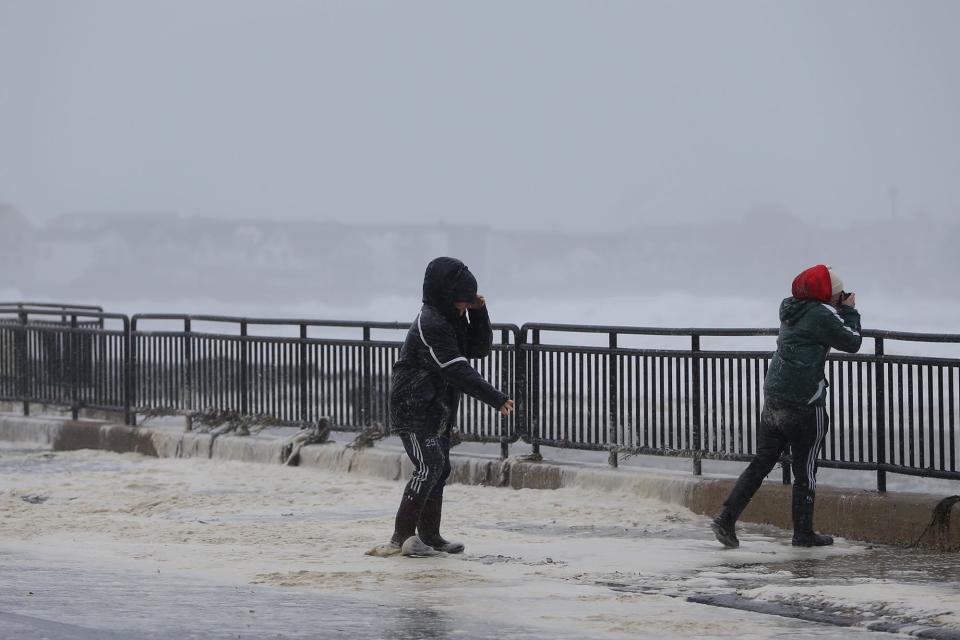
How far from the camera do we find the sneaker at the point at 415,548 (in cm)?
999

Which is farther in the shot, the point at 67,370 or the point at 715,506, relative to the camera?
the point at 67,370

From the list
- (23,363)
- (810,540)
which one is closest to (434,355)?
(810,540)

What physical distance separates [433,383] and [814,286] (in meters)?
2.47

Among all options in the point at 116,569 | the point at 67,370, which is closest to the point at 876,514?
the point at 116,569

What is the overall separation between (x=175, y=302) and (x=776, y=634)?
133500mm

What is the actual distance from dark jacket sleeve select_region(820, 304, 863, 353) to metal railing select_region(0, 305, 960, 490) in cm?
58

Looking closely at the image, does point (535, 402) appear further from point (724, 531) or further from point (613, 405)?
point (724, 531)

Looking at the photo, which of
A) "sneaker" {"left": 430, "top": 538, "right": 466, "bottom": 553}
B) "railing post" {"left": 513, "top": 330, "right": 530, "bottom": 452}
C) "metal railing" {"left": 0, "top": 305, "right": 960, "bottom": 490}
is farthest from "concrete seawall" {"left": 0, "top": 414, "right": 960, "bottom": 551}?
"sneaker" {"left": 430, "top": 538, "right": 466, "bottom": 553}

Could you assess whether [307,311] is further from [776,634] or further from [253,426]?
[776,634]

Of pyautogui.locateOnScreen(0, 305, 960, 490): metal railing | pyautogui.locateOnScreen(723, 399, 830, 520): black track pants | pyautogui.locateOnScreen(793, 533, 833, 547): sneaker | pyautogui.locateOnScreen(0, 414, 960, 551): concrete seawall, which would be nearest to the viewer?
pyautogui.locateOnScreen(723, 399, 830, 520): black track pants

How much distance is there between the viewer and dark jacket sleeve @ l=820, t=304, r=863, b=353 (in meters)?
10.2

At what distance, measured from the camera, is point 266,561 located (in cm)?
991

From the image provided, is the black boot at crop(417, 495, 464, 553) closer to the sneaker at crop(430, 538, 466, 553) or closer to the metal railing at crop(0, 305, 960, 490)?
the sneaker at crop(430, 538, 466, 553)

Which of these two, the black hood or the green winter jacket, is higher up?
the black hood
